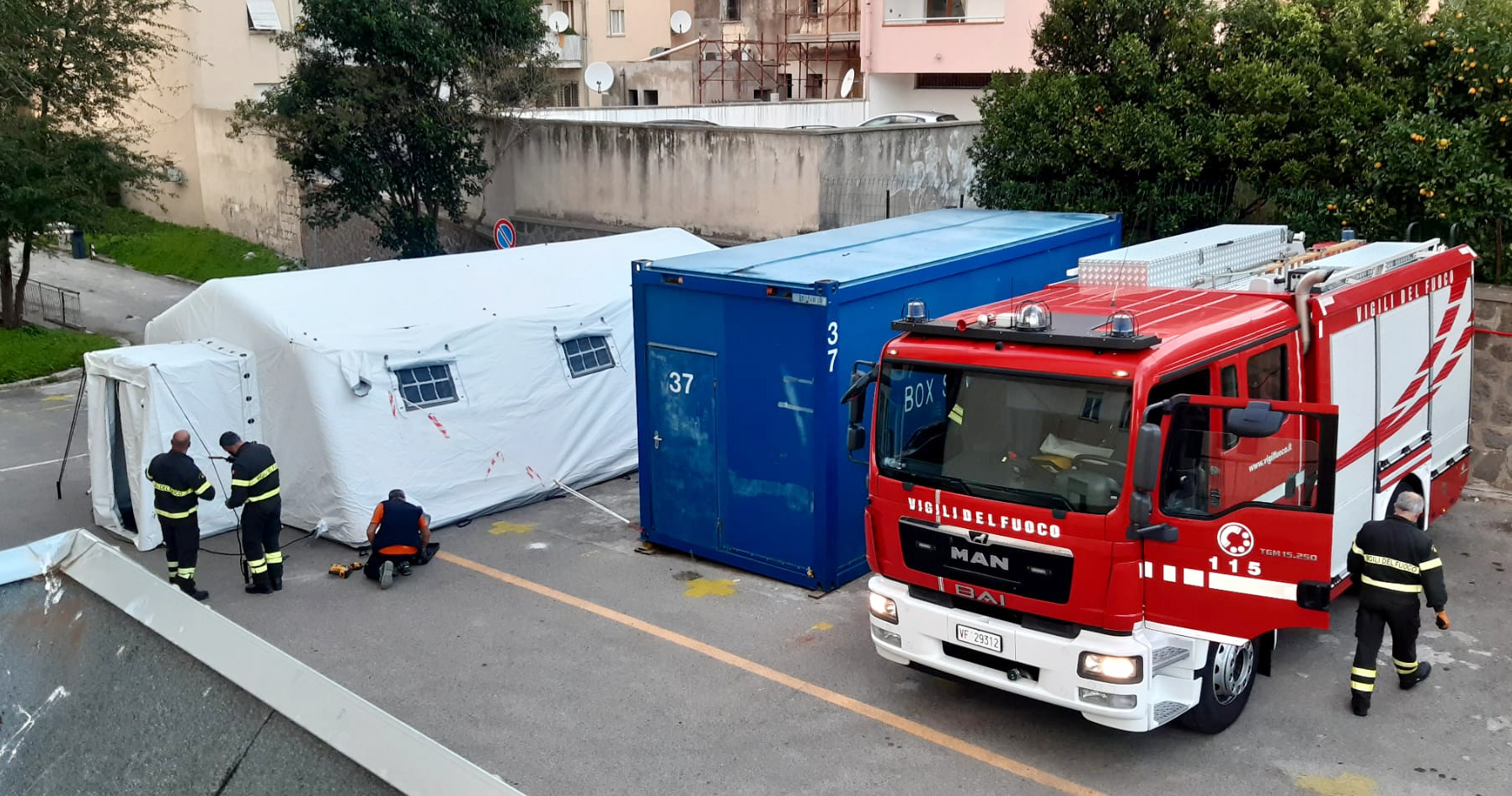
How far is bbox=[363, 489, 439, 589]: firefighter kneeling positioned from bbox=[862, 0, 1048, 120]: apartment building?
1994cm

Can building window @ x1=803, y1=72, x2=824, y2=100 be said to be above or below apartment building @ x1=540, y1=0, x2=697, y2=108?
below

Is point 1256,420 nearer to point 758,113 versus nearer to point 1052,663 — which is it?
point 1052,663

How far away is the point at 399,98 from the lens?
19500 mm

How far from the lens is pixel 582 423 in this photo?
43.1 feet

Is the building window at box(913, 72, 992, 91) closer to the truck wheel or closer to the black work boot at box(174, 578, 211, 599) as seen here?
the black work boot at box(174, 578, 211, 599)

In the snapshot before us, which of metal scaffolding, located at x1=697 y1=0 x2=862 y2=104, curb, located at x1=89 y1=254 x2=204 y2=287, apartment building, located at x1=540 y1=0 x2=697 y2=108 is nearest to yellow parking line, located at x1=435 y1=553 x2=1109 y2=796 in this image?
curb, located at x1=89 y1=254 x2=204 y2=287

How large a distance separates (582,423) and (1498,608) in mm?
8462

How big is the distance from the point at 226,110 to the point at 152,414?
20909mm

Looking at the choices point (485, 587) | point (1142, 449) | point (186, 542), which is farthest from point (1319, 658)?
point (186, 542)

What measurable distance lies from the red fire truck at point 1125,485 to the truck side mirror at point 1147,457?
1 cm

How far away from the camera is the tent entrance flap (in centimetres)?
1183

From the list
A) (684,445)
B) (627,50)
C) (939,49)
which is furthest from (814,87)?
(684,445)

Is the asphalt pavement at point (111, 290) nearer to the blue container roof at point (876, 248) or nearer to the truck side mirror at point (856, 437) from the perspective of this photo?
the blue container roof at point (876, 248)

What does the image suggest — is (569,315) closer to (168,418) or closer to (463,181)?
(168,418)
